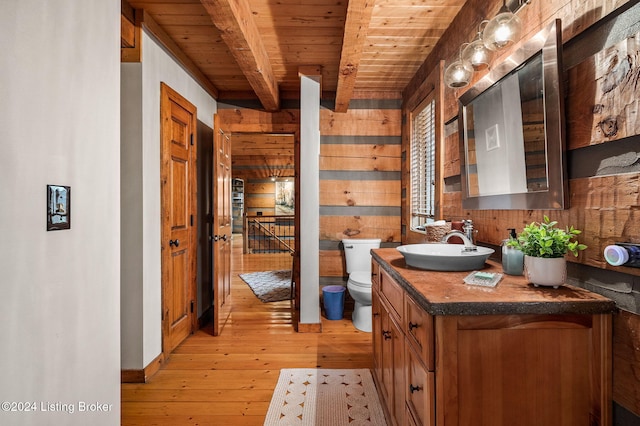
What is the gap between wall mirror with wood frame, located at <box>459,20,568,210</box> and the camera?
47.6 inches

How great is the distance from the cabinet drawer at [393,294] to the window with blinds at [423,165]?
1240 millimetres

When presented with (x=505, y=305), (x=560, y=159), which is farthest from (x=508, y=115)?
(x=505, y=305)

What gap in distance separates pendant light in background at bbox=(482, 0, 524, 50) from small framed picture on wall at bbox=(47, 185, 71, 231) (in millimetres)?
1780

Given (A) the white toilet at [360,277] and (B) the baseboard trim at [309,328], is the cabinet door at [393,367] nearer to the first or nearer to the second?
(A) the white toilet at [360,277]

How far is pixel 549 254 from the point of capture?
3.58 feet

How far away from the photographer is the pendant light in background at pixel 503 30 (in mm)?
1390

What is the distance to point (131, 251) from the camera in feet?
7.26

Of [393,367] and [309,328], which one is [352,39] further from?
[309,328]

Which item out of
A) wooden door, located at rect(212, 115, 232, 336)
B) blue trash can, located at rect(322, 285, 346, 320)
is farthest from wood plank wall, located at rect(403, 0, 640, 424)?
wooden door, located at rect(212, 115, 232, 336)

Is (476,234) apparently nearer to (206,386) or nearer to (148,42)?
(206,386)

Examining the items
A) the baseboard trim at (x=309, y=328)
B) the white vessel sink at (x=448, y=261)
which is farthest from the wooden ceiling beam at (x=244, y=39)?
the baseboard trim at (x=309, y=328)

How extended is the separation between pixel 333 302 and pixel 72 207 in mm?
2674

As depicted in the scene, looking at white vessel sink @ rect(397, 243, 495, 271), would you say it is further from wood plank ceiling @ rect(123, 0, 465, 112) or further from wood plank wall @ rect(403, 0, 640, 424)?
wood plank ceiling @ rect(123, 0, 465, 112)

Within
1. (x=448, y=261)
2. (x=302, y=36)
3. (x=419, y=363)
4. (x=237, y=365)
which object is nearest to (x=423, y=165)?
(x=302, y=36)
